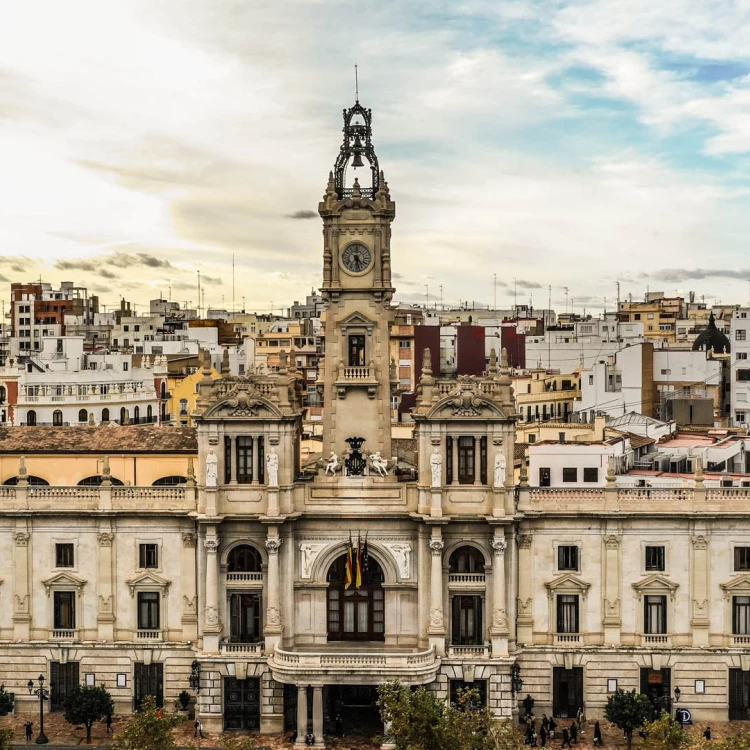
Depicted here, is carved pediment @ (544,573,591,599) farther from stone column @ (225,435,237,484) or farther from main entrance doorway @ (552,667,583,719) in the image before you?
stone column @ (225,435,237,484)

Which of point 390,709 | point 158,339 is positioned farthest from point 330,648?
point 158,339

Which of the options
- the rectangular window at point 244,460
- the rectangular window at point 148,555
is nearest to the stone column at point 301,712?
the rectangular window at point 148,555

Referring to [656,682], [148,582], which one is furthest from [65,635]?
[656,682]

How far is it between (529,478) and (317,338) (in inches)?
3436

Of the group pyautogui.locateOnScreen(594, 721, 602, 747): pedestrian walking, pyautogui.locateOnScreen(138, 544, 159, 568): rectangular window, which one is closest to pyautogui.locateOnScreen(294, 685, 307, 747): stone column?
pyautogui.locateOnScreen(138, 544, 159, 568): rectangular window

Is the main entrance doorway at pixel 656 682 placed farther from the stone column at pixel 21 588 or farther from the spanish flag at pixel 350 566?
the stone column at pixel 21 588

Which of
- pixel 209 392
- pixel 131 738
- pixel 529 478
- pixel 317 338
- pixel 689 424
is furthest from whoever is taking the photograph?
pixel 317 338

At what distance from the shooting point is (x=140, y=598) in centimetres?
7169

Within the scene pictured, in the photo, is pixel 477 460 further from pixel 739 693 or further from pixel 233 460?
pixel 739 693

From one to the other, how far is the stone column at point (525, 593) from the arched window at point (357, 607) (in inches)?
290

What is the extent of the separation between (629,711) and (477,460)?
1491 centimetres

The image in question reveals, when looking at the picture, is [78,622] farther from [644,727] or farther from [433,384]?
[644,727]

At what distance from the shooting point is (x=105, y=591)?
71.4 meters

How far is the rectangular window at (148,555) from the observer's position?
71.4 metres
